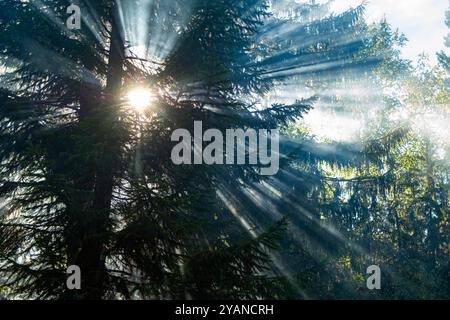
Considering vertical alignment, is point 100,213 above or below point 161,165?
below

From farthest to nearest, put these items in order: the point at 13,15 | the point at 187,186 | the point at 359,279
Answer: the point at 359,279 → the point at 13,15 → the point at 187,186

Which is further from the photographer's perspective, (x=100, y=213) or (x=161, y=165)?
(x=161, y=165)

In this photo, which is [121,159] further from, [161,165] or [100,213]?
[100,213]

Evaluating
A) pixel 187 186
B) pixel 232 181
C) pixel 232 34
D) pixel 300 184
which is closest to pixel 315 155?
pixel 300 184

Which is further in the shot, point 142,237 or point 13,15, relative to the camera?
point 13,15

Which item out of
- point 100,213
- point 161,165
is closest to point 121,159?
point 161,165

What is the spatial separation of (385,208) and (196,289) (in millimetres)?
16256

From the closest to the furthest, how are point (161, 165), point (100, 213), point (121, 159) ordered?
point (100, 213) → point (121, 159) → point (161, 165)

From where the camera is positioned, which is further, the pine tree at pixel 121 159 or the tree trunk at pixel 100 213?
the tree trunk at pixel 100 213

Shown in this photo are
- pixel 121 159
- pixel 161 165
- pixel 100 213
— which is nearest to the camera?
pixel 100 213

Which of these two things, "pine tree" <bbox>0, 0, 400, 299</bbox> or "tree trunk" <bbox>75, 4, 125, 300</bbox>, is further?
"tree trunk" <bbox>75, 4, 125, 300</bbox>
